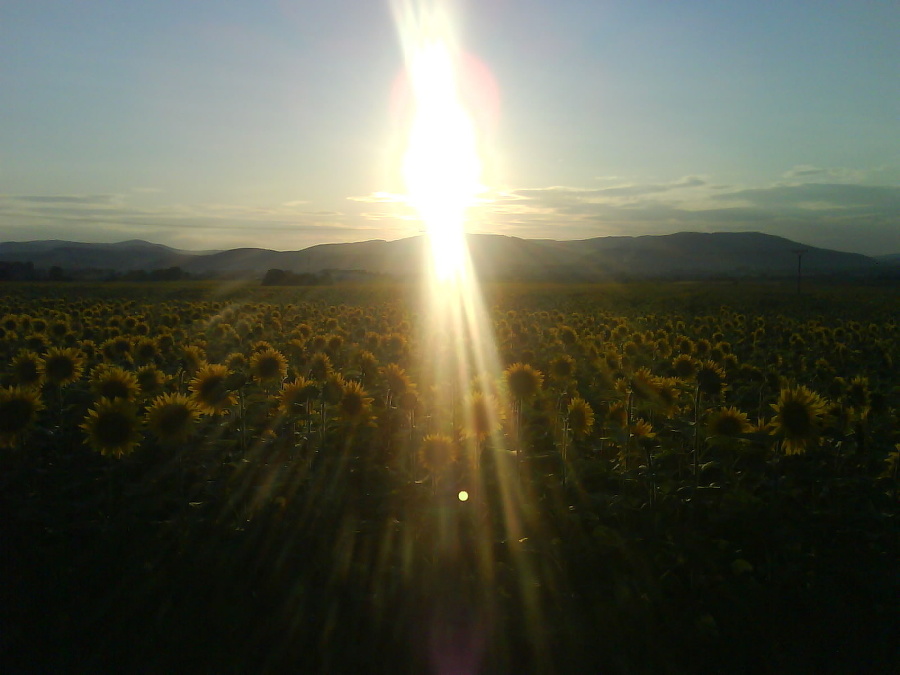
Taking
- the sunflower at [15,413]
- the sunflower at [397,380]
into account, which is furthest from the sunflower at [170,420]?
the sunflower at [397,380]

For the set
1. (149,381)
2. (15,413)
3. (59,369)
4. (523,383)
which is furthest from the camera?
(59,369)

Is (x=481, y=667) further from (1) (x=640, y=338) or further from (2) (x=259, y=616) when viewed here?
(1) (x=640, y=338)

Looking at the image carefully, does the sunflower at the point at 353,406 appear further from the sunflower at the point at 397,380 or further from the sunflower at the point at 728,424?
the sunflower at the point at 728,424

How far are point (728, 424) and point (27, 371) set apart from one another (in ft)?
20.6

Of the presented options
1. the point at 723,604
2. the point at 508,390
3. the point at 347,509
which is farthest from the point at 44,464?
the point at 723,604

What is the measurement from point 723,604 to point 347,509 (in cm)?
253

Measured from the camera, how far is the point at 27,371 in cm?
600

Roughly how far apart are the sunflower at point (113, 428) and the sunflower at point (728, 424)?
4.17 meters

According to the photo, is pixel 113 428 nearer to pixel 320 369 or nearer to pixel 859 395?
pixel 320 369

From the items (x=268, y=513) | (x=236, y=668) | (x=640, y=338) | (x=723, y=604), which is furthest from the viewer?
(x=640, y=338)

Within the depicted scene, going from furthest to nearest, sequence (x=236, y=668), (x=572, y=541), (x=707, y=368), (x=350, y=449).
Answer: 1. (x=350, y=449)
2. (x=707, y=368)
3. (x=572, y=541)
4. (x=236, y=668)

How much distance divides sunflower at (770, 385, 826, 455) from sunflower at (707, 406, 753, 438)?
0.63 feet

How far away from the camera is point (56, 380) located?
5.93 metres

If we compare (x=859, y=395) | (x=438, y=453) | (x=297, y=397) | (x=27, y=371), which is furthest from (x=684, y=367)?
(x=27, y=371)
